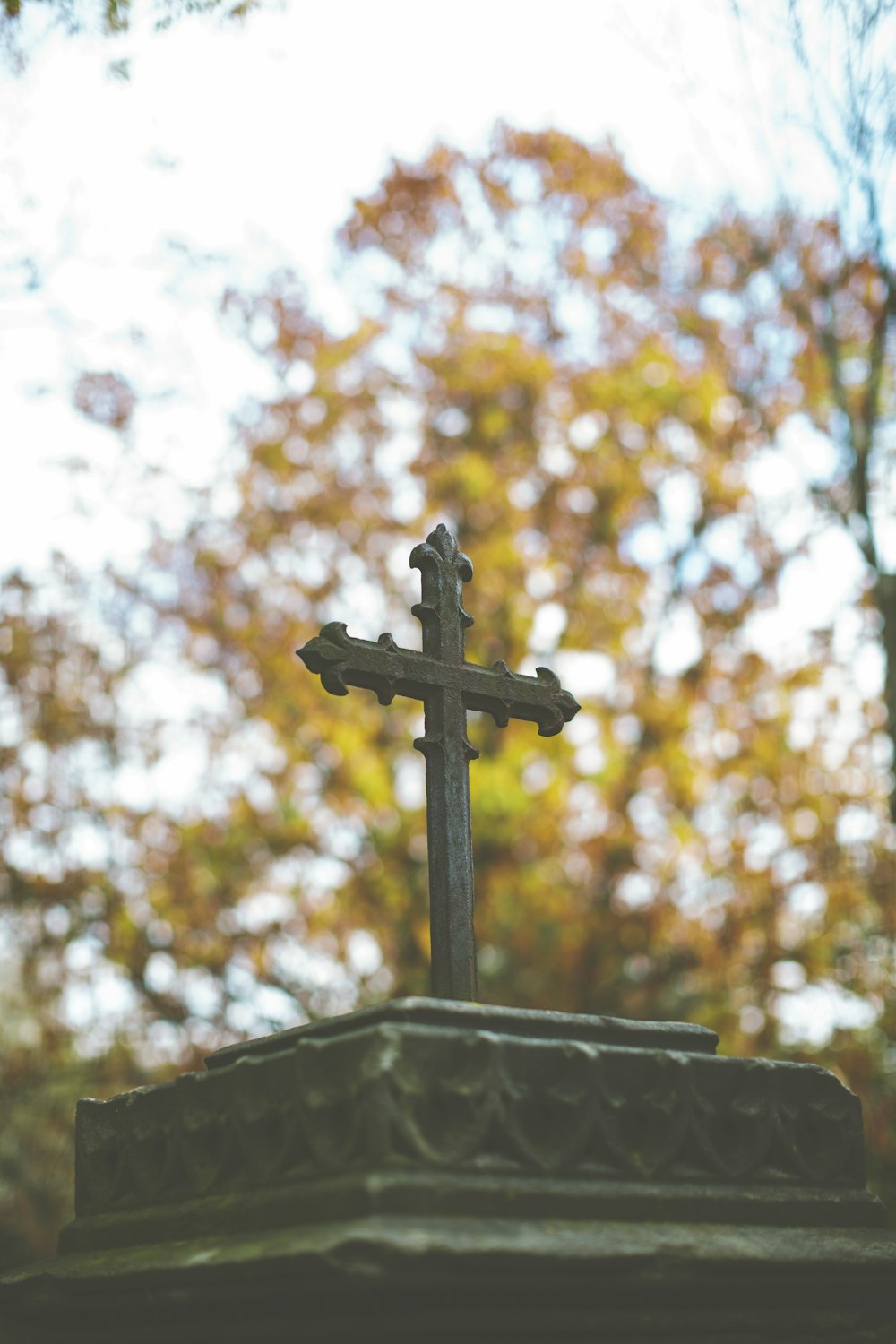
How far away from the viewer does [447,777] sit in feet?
10.4

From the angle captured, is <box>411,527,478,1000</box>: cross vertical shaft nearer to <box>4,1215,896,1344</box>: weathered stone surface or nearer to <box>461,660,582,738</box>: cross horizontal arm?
<box>461,660,582,738</box>: cross horizontal arm

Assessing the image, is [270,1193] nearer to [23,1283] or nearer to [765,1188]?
[23,1283]

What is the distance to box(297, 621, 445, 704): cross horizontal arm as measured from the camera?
9.93 ft

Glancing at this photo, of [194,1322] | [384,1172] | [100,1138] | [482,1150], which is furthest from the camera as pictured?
[100,1138]

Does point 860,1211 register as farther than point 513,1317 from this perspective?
Yes

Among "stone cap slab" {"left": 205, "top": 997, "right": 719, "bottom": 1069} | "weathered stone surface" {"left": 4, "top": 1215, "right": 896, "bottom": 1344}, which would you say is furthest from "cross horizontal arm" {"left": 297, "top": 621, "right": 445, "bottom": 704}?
"weathered stone surface" {"left": 4, "top": 1215, "right": 896, "bottom": 1344}

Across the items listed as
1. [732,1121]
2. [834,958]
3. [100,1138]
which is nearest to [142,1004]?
[834,958]

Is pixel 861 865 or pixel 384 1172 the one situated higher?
pixel 861 865

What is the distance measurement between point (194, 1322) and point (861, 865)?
790 centimetres

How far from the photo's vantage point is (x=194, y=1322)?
2562 millimetres

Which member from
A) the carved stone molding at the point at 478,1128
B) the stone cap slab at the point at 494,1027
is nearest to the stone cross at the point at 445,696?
the stone cap slab at the point at 494,1027

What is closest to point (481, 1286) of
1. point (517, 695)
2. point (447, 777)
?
point (447, 777)

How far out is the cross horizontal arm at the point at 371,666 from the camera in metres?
3.03

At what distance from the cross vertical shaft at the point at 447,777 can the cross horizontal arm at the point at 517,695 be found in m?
0.07
